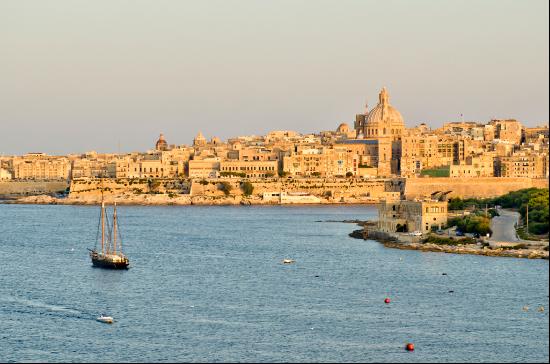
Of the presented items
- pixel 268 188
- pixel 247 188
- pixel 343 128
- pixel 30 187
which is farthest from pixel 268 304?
pixel 343 128

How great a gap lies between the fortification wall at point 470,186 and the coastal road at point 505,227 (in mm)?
18401

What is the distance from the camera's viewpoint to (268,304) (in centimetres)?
2305

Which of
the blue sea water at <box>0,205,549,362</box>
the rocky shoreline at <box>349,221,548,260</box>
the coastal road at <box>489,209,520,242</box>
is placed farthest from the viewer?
the coastal road at <box>489,209,520,242</box>

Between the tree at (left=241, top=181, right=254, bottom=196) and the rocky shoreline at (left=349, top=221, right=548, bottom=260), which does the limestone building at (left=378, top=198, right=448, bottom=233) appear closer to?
the rocky shoreline at (left=349, top=221, right=548, bottom=260)

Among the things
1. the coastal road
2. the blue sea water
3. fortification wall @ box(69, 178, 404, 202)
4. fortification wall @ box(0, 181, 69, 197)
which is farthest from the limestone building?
fortification wall @ box(0, 181, 69, 197)

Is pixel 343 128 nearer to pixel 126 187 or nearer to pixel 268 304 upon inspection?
pixel 126 187

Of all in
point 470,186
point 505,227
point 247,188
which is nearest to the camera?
point 505,227

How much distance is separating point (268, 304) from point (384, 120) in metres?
61.6

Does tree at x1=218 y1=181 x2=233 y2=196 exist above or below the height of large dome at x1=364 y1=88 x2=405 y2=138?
below

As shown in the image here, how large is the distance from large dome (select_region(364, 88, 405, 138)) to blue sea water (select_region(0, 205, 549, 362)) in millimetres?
46180

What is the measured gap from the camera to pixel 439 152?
77125 mm

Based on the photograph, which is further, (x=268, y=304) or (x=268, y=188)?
(x=268, y=188)

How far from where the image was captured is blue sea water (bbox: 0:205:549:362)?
18.7 m

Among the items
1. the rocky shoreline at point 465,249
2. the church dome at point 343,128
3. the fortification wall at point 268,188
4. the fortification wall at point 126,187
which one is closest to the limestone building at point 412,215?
the rocky shoreline at point 465,249
